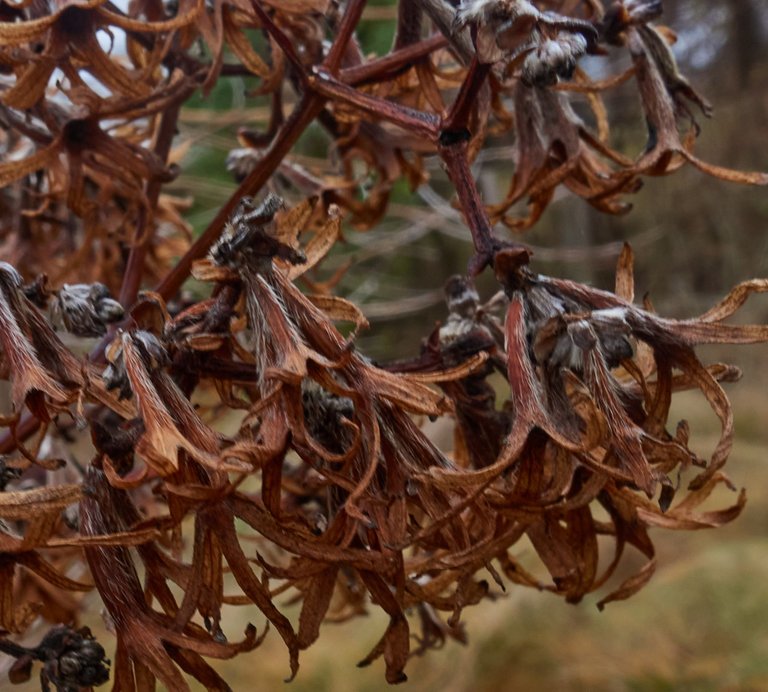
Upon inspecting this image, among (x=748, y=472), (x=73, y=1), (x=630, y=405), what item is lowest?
(x=748, y=472)

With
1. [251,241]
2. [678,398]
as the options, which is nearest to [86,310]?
[251,241]

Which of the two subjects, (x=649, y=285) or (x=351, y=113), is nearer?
(x=351, y=113)

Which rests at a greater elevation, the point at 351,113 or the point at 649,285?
the point at 351,113

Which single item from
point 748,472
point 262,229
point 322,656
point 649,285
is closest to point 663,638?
point 322,656

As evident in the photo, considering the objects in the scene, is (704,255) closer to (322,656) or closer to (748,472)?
(748,472)

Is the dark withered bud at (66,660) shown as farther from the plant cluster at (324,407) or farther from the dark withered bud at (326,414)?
the dark withered bud at (326,414)

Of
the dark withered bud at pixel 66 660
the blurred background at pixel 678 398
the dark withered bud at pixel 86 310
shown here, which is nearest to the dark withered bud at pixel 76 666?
the dark withered bud at pixel 66 660
